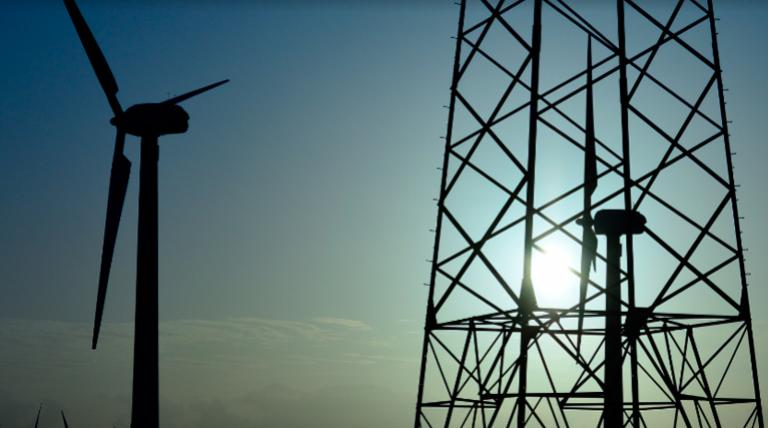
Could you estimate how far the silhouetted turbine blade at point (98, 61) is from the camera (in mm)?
31719

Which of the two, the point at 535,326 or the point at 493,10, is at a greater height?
the point at 493,10

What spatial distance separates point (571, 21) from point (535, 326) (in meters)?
11.4

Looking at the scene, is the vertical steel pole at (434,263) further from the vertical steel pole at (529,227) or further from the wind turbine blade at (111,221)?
the wind turbine blade at (111,221)

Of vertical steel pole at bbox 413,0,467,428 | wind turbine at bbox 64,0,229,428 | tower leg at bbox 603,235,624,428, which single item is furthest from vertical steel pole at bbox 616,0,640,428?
wind turbine at bbox 64,0,229,428

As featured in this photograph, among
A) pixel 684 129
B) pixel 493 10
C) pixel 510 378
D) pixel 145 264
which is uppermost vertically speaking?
pixel 493 10

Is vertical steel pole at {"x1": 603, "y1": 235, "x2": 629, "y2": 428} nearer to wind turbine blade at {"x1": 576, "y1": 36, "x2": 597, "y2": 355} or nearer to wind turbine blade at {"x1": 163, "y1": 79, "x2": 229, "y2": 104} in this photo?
wind turbine blade at {"x1": 576, "y1": 36, "x2": 597, "y2": 355}

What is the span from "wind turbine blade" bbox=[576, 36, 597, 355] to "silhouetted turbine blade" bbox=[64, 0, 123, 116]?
1649cm

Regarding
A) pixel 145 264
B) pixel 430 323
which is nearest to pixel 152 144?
pixel 145 264

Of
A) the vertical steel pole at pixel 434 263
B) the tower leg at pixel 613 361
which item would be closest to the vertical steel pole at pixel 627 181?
the tower leg at pixel 613 361

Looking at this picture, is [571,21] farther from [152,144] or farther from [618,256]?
[152,144]

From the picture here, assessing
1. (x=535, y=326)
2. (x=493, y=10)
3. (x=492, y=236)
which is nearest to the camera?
(x=535, y=326)

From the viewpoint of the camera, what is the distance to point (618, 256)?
30484mm

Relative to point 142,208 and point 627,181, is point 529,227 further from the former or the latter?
point 142,208

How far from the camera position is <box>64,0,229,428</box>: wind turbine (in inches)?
1137
